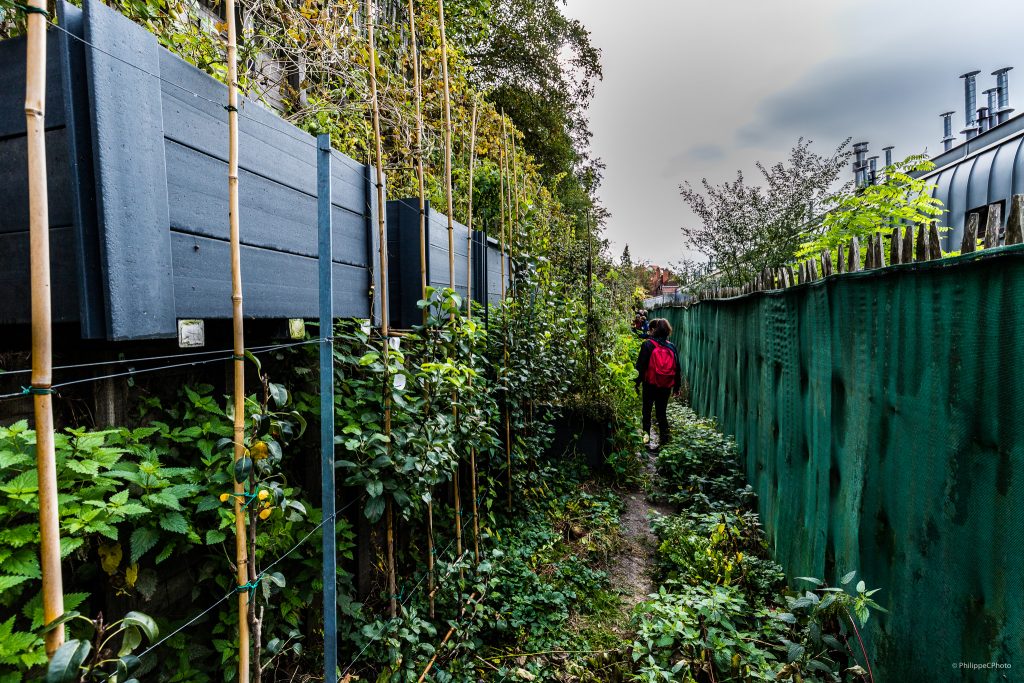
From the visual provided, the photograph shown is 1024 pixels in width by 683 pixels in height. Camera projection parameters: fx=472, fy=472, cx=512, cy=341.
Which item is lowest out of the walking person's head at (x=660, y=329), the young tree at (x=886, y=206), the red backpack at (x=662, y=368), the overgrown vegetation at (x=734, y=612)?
the overgrown vegetation at (x=734, y=612)

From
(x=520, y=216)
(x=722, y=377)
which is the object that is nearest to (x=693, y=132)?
(x=722, y=377)

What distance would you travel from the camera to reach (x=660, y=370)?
613 cm

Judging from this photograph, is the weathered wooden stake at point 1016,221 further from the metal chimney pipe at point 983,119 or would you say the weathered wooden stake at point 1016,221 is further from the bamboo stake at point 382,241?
the metal chimney pipe at point 983,119

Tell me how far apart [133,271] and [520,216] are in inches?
133

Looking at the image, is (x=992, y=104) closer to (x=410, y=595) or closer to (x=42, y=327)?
(x=410, y=595)

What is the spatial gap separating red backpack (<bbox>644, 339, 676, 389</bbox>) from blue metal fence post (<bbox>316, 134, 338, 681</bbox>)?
17.0ft

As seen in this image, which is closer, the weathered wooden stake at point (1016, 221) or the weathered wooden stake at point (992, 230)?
the weathered wooden stake at point (1016, 221)

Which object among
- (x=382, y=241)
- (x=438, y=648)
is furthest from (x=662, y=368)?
(x=382, y=241)

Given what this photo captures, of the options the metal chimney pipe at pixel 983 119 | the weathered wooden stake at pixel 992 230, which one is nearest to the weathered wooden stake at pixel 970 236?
the weathered wooden stake at pixel 992 230

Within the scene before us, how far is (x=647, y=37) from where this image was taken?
11.3m

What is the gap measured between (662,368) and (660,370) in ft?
0.12

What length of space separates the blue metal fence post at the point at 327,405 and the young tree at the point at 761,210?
7.24 m

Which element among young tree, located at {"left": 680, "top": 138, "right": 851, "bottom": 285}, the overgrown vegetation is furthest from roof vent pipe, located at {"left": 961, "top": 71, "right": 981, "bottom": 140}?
the overgrown vegetation

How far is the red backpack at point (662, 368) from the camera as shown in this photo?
20.1 feet
